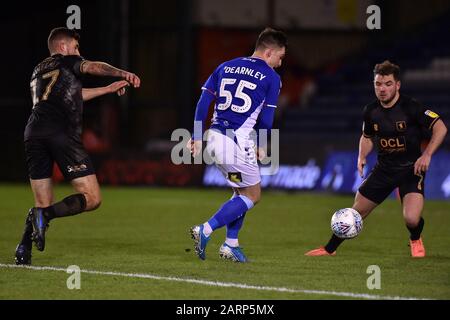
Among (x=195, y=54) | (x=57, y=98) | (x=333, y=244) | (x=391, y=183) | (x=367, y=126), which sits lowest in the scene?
(x=333, y=244)

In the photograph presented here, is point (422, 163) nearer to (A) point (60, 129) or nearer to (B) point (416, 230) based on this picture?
(B) point (416, 230)

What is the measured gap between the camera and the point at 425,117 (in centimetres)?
1036

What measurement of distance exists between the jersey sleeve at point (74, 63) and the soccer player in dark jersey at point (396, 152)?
2.93m

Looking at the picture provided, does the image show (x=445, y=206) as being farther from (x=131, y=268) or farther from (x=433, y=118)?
(x=131, y=268)

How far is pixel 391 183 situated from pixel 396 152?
320 mm

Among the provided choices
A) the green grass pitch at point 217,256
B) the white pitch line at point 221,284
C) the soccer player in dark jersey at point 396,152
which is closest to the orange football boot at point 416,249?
the soccer player in dark jersey at point 396,152

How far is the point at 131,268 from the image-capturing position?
30.5 ft

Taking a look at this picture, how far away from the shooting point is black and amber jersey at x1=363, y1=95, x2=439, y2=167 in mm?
10414

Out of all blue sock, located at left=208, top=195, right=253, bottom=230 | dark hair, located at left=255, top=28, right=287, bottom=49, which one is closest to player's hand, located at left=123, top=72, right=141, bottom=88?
dark hair, located at left=255, top=28, right=287, bottom=49

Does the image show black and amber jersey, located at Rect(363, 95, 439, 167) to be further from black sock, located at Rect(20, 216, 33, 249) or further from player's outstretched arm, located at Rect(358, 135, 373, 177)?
black sock, located at Rect(20, 216, 33, 249)

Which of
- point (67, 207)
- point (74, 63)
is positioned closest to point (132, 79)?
point (74, 63)

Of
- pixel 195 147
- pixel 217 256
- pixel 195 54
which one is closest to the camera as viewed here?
pixel 195 147

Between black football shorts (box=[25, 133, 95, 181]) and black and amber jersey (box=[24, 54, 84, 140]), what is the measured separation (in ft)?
0.23

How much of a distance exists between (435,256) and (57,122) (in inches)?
156
